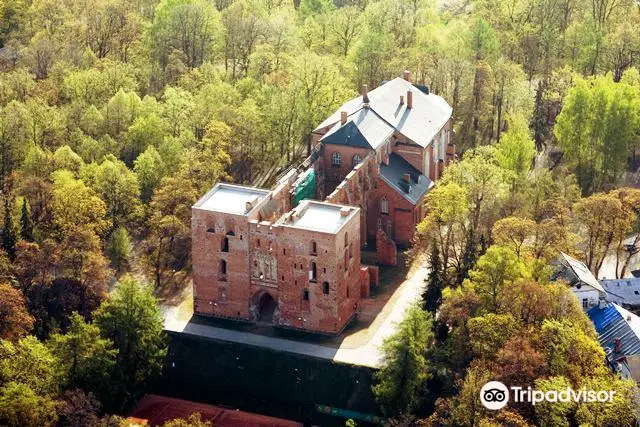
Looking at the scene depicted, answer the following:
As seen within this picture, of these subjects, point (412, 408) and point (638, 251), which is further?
point (638, 251)

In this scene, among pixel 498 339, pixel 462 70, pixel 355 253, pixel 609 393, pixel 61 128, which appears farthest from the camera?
pixel 462 70

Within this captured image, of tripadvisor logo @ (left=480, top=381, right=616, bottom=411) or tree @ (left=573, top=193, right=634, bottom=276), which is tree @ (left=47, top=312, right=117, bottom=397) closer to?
tripadvisor logo @ (left=480, top=381, right=616, bottom=411)

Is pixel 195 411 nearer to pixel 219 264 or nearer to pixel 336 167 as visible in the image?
pixel 219 264

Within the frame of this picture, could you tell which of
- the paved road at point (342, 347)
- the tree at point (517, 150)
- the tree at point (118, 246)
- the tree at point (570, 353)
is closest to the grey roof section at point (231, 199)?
the paved road at point (342, 347)

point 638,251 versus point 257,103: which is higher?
point 257,103

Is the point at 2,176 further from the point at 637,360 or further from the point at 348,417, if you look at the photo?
the point at 637,360

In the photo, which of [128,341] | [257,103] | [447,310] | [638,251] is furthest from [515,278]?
[257,103]

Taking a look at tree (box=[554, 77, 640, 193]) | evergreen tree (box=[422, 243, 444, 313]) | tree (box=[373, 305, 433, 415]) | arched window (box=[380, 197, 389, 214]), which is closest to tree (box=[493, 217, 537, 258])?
evergreen tree (box=[422, 243, 444, 313])

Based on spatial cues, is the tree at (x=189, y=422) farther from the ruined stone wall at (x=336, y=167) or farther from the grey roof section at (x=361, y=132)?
the grey roof section at (x=361, y=132)
